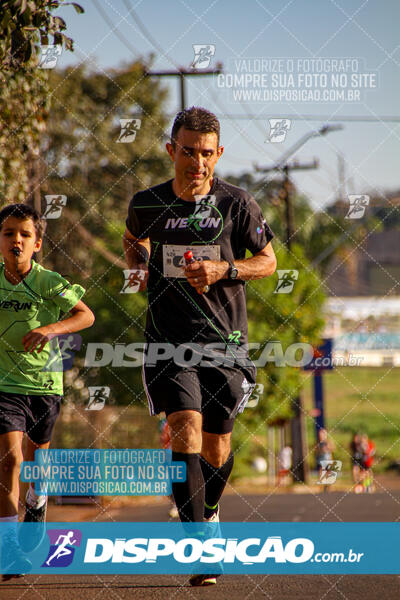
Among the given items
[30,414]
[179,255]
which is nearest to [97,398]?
[30,414]

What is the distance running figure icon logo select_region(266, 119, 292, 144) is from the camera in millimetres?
6305

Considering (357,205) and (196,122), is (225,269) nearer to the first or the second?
(196,122)

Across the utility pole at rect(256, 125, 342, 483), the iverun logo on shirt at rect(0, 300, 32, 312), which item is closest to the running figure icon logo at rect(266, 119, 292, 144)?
the iverun logo on shirt at rect(0, 300, 32, 312)

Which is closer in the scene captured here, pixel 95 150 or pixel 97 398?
pixel 97 398

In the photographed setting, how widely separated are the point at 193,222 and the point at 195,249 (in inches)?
6.0

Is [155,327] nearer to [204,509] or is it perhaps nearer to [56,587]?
[204,509]

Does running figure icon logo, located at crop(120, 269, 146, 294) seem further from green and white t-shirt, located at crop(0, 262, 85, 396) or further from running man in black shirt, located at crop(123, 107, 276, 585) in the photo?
green and white t-shirt, located at crop(0, 262, 85, 396)

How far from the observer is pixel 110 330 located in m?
23.9

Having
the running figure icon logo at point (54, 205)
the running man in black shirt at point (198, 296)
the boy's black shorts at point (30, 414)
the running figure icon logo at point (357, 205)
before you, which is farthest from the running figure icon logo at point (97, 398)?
the running figure icon logo at point (357, 205)

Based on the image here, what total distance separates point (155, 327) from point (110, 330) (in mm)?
19077

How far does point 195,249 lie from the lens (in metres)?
4.95

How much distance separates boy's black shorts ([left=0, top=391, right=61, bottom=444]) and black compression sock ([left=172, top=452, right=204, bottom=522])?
0.92 metres

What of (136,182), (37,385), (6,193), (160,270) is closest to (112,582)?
(37,385)

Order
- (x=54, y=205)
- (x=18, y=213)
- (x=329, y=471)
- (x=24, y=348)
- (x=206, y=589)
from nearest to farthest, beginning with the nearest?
(x=206, y=589), (x=24, y=348), (x=18, y=213), (x=329, y=471), (x=54, y=205)
